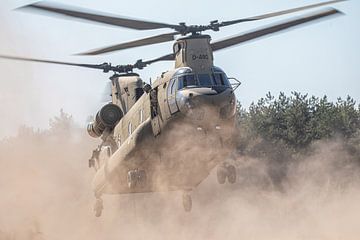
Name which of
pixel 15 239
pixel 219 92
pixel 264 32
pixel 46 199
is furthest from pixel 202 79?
pixel 46 199

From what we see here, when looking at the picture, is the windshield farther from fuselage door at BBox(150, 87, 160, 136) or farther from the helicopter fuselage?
fuselage door at BBox(150, 87, 160, 136)

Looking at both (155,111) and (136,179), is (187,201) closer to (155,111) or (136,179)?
(136,179)

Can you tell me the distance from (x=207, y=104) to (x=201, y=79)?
0.98 meters

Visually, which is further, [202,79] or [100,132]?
[100,132]

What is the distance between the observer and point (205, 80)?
57.6 feet

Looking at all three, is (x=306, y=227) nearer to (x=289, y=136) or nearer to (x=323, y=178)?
(x=323, y=178)

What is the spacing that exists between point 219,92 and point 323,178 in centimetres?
1945

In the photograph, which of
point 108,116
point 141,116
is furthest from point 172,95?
point 108,116

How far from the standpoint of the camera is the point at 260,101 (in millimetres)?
48094

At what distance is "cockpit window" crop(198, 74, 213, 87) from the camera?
57.2 feet

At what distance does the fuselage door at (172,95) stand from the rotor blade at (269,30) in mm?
1996

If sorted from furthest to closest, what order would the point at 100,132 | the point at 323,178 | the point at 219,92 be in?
the point at 323,178 → the point at 100,132 → the point at 219,92

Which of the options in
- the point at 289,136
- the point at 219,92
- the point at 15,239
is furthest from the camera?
the point at 289,136

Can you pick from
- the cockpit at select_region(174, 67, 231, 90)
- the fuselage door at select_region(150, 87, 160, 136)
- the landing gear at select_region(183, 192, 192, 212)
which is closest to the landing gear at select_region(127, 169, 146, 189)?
the fuselage door at select_region(150, 87, 160, 136)
